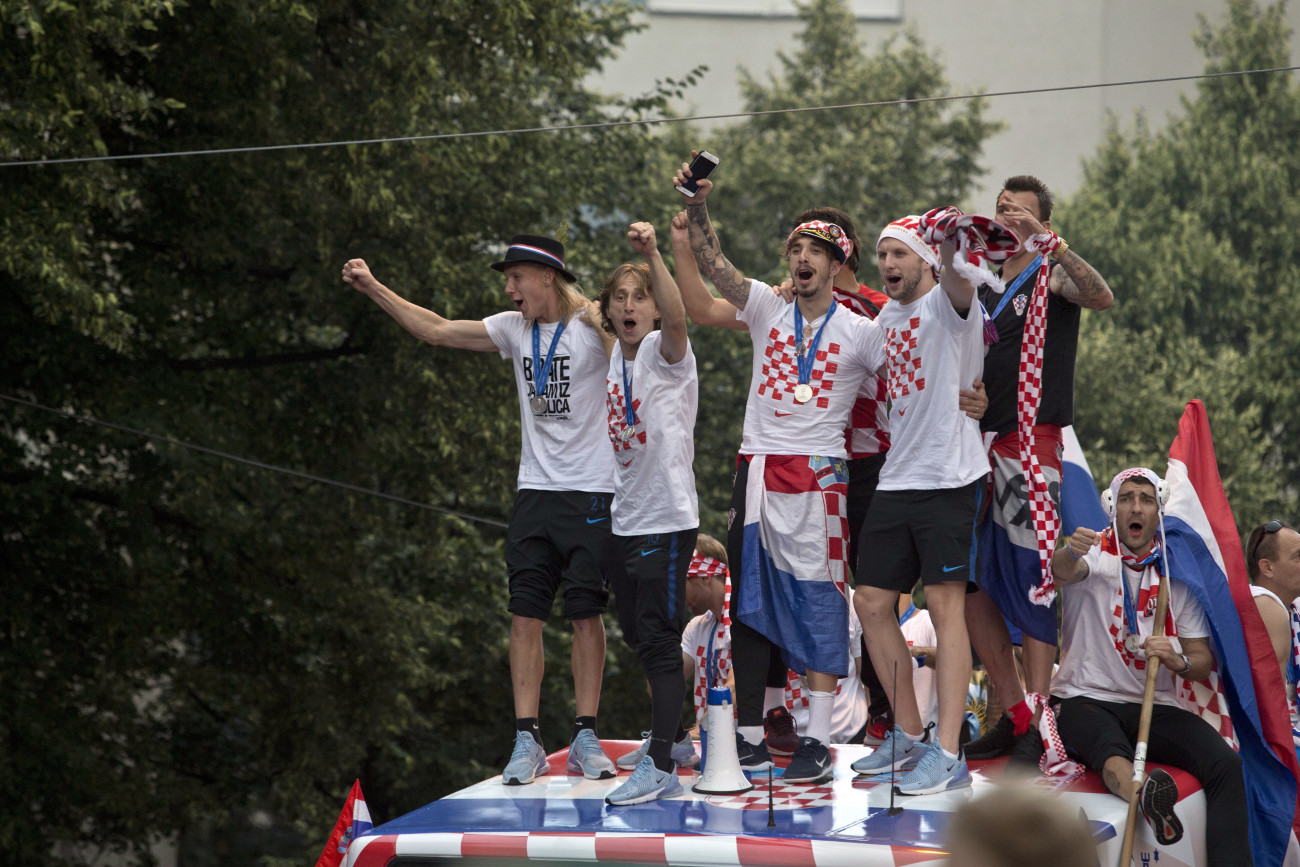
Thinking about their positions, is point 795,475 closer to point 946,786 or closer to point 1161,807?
point 946,786

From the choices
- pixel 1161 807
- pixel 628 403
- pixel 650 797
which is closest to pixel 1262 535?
pixel 1161 807

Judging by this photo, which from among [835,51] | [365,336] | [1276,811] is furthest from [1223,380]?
[1276,811]

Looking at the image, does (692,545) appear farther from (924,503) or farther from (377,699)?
(377,699)

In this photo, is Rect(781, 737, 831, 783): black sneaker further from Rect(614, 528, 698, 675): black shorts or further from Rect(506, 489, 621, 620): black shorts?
Rect(506, 489, 621, 620): black shorts

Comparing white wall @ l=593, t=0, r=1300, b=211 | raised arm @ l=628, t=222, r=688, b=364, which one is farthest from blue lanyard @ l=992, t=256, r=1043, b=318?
white wall @ l=593, t=0, r=1300, b=211

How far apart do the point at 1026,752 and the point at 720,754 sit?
1.44 m

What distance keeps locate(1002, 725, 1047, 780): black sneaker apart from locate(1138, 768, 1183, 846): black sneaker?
738 mm

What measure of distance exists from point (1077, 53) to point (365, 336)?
33994 mm

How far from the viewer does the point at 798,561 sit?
5367 mm

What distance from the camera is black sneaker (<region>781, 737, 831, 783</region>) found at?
4.70 metres

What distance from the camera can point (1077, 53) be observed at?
42875mm

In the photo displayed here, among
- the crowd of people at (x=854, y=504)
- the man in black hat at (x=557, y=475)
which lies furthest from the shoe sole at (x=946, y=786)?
the man in black hat at (x=557, y=475)

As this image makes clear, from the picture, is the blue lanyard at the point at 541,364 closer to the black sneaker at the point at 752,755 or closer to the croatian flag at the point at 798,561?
the croatian flag at the point at 798,561

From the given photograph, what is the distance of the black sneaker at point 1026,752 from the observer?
17.3ft
